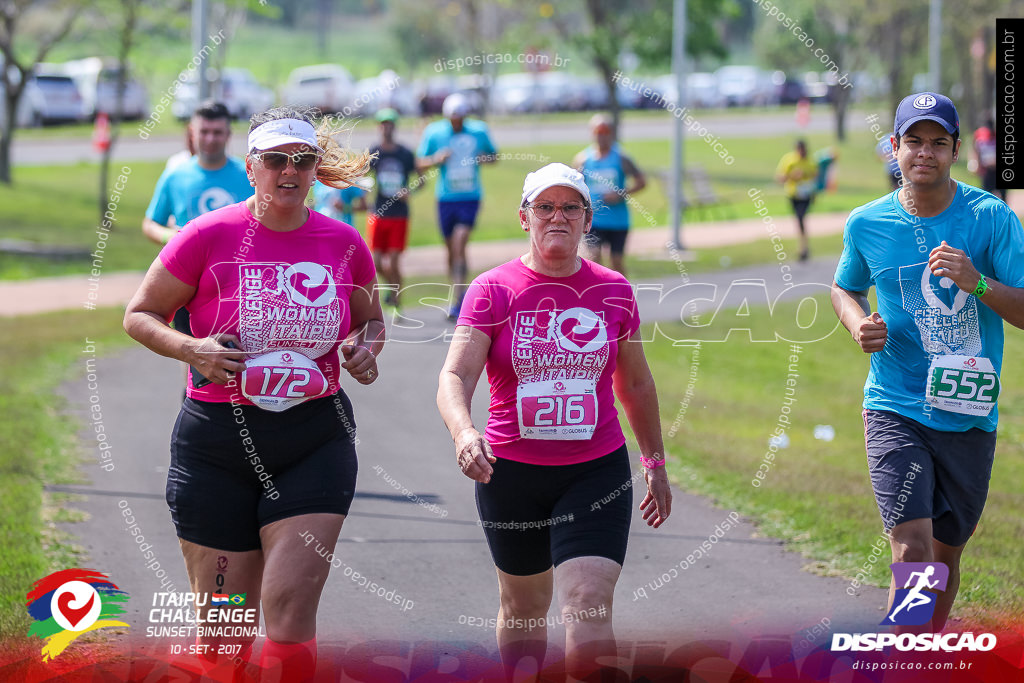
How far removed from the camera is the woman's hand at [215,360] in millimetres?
3928

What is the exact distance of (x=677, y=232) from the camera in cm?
1950

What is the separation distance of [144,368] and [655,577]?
275 inches

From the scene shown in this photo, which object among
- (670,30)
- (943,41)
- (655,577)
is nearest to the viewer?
(655,577)

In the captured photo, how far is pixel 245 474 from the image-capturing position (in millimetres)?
4070

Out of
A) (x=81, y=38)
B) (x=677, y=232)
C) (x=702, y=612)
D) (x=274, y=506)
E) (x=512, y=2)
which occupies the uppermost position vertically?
(x=512, y=2)

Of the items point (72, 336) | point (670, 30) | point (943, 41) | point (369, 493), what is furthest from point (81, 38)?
point (943, 41)

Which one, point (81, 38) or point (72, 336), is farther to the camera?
point (81, 38)

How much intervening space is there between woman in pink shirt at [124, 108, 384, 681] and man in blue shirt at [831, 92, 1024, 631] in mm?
1898

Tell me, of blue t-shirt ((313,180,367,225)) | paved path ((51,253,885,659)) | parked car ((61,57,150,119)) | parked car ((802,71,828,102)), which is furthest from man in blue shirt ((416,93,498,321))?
parked car ((802,71,828,102))

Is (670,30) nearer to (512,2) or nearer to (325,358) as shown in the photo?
(512,2)

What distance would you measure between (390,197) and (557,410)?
9.13 meters

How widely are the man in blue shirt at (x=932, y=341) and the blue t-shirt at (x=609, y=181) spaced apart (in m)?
8.25

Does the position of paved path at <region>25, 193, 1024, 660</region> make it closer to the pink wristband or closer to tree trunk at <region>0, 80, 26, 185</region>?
the pink wristband

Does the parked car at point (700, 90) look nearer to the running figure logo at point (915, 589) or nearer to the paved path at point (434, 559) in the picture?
the paved path at point (434, 559)
